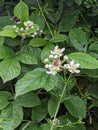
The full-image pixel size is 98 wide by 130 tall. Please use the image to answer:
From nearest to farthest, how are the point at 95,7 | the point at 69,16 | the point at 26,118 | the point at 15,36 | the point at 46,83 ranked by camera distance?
the point at 46,83
the point at 15,36
the point at 26,118
the point at 69,16
the point at 95,7

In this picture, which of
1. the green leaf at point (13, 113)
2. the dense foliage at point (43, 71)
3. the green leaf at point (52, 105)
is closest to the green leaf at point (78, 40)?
the dense foliage at point (43, 71)

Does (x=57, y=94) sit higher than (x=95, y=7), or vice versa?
(x=95, y=7)

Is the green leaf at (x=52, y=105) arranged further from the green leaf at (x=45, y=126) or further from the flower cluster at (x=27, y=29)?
the flower cluster at (x=27, y=29)

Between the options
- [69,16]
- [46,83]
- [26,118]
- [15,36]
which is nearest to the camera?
[46,83]

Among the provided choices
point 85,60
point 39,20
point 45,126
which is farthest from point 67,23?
point 45,126

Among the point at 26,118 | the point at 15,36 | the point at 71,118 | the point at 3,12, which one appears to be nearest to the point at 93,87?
the point at 71,118

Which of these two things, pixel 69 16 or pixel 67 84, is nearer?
pixel 67 84

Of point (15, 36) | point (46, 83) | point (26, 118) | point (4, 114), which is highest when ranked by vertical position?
point (15, 36)

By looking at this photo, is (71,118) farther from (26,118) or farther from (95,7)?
(95,7)
